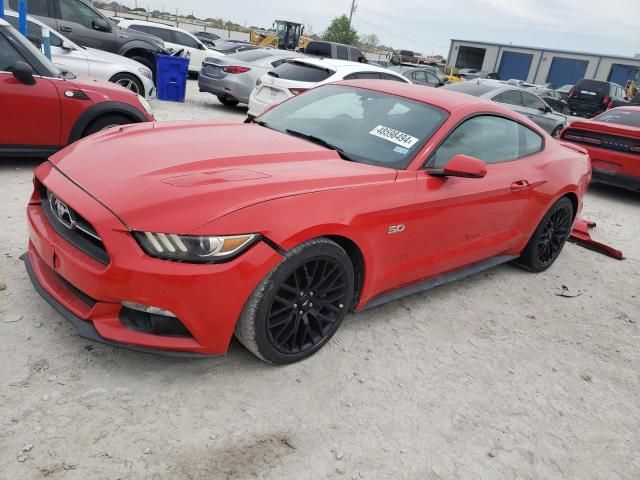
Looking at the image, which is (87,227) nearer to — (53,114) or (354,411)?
(354,411)

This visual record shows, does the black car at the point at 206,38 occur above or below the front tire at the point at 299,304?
above

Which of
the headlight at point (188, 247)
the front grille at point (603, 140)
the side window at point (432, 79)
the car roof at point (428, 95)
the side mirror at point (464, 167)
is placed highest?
the car roof at point (428, 95)

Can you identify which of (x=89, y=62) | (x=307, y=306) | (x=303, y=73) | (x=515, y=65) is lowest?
(x=307, y=306)

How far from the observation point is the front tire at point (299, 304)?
265 cm

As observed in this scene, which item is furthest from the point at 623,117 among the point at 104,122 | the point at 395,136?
the point at 104,122

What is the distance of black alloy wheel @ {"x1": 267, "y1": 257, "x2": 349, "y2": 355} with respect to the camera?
277 cm

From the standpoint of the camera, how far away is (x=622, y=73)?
154 feet

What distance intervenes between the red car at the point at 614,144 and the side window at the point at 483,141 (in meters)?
4.77

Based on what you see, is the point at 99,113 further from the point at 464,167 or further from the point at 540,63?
the point at 540,63

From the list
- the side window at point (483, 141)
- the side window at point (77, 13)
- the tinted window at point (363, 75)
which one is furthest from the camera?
the side window at point (77, 13)

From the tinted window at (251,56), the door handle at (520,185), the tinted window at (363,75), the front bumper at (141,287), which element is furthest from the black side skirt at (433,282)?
the tinted window at (251,56)

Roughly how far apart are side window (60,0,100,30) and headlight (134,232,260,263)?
34.6 feet

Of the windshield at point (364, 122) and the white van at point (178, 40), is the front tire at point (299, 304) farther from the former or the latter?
the white van at point (178, 40)

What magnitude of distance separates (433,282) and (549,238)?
70.7 inches
